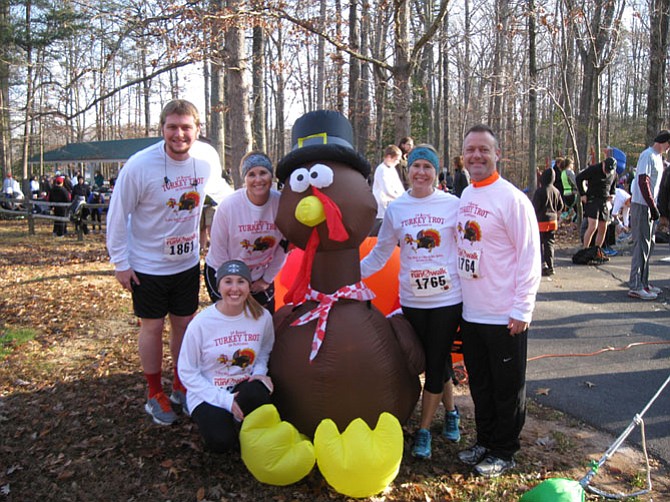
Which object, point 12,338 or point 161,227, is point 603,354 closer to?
point 161,227

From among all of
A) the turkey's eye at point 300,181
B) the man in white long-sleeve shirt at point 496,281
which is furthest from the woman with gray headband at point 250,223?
the man in white long-sleeve shirt at point 496,281

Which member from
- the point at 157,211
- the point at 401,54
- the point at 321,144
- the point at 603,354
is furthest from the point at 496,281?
the point at 401,54

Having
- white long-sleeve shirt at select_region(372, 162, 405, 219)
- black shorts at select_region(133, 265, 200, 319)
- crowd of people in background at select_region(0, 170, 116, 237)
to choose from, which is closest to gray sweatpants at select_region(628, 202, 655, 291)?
white long-sleeve shirt at select_region(372, 162, 405, 219)

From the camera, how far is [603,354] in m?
5.52

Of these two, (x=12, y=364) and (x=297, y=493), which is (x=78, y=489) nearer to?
(x=297, y=493)

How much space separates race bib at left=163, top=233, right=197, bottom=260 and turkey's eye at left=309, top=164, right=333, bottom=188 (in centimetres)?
113

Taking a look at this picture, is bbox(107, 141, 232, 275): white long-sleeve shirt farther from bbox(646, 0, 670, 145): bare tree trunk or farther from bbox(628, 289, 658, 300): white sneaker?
bbox(646, 0, 670, 145): bare tree trunk

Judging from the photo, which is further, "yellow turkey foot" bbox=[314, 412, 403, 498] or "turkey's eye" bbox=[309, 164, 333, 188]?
"turkey's eye" bbox=[309, 164, 333, 188]

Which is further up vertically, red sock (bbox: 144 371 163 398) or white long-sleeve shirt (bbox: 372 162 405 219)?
white long-sleeve shirt (bbox: 372 162 405 219)

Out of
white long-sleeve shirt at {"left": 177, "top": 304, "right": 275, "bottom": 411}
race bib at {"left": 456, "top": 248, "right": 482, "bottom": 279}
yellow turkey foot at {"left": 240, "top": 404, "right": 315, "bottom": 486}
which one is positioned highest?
race bib at {"left": 456, "top": 248, "right": 482, "bottom": 279}

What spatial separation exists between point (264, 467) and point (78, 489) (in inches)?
45.3

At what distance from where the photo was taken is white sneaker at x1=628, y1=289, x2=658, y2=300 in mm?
7645

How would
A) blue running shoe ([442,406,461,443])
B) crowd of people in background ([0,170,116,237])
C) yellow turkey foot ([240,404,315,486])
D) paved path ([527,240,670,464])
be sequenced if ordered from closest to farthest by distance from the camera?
yellow turkey foot ([240,404,315,486])
blue running shoe ([442,406,461,443])
paved path ([527,240,670,464])
crowd of people in background ([0,170,116,237])

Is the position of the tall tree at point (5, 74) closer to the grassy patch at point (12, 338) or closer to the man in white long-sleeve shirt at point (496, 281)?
the grassy patch at point (12, 338)
